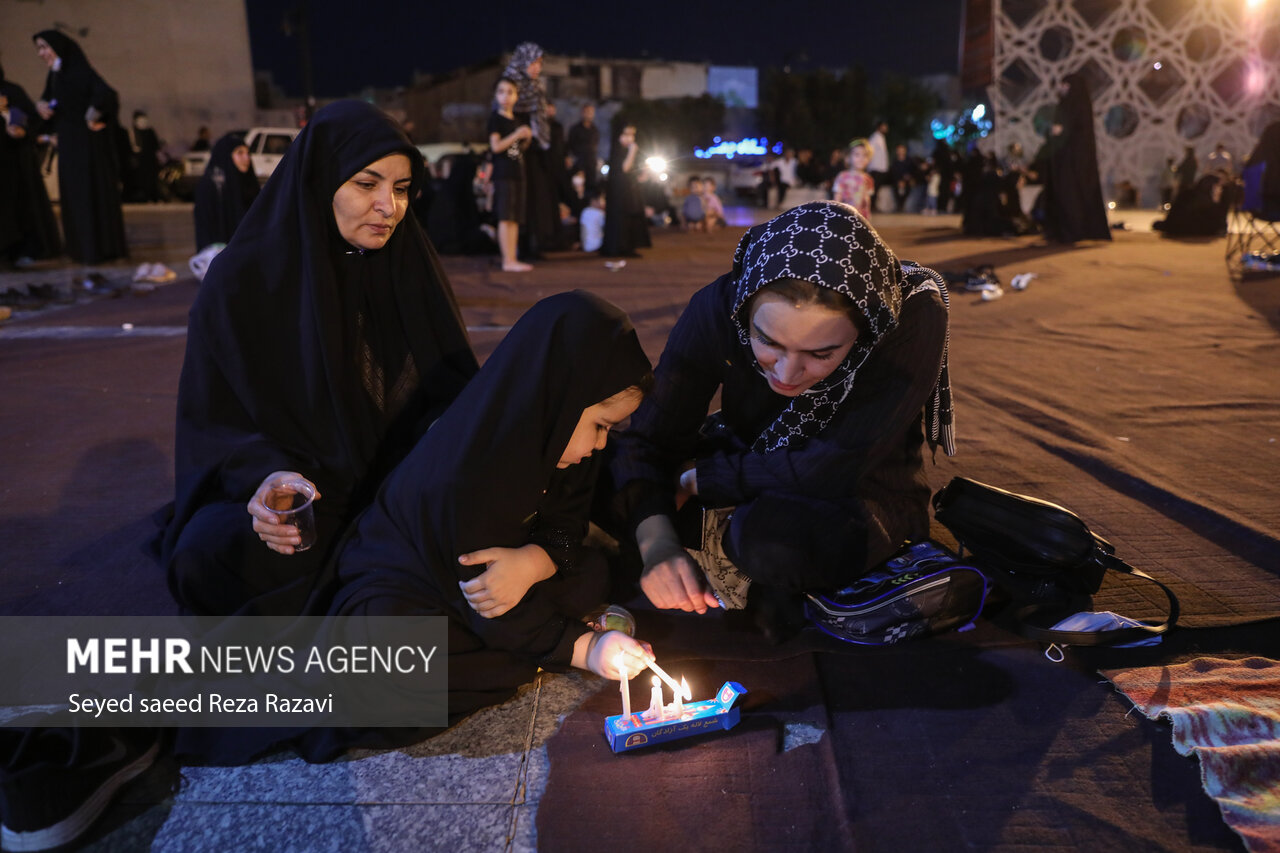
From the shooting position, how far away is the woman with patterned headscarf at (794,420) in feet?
5.79

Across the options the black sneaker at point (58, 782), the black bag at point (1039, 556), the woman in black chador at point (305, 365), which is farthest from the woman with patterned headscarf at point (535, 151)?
the black sneaker at point (58, 782)

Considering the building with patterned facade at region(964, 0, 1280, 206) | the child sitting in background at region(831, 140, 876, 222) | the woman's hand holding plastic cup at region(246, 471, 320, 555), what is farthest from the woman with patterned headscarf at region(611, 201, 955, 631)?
the building with patterned facade at region(964, 0, 1280, 206)

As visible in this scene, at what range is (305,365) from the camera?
79.6 inches

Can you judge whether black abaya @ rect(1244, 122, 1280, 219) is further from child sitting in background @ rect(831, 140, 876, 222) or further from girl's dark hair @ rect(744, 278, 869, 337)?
girl's dark hair @ rect(744, 278, 869, 337)

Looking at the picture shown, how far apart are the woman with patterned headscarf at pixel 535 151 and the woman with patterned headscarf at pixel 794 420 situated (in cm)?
619

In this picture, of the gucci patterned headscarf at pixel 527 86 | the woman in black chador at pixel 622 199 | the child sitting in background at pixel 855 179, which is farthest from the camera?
the woman in black chador at pixel 622 199

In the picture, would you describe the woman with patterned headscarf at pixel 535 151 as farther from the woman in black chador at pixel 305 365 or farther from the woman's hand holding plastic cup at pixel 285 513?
the woman's hand holding plastic cup at pixel 285 513

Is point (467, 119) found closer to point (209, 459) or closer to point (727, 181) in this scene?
point (727, 181)

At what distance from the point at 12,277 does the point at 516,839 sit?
8626 mm

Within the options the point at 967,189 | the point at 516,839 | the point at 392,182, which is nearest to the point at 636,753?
the point at 516,839

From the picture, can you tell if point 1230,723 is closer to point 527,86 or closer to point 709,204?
point 527,86

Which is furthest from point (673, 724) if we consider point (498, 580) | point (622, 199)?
point (622, 199)

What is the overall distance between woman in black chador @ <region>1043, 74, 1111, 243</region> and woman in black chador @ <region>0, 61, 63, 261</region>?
10.6 m

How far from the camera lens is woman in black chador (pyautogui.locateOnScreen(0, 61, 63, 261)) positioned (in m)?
8.04
